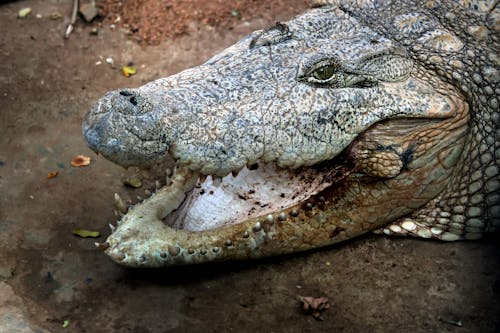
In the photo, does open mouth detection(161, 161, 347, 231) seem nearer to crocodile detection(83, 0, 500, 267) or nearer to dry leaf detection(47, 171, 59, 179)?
crocodile detection(83, 0, 500, 267)

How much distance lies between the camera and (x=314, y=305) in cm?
370

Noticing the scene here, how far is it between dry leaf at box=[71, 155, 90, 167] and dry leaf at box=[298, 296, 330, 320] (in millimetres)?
1734

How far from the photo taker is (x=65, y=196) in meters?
4.40

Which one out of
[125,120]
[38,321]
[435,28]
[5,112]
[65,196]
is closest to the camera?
[125,120]

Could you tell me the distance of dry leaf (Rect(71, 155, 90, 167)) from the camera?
465cm

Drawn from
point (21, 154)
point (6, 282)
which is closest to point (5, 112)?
point (21, 154)

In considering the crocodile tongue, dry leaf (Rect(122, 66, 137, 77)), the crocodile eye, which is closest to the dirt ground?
the crocodile tongue

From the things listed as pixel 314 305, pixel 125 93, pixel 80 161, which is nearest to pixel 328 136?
pixel 314 305

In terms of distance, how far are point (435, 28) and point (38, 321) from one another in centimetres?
255

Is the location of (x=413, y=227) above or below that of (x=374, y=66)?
below

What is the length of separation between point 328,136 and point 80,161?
181 centimetres

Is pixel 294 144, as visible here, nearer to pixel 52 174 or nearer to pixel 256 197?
pixel 256 197

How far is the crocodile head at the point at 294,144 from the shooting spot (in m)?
3.47

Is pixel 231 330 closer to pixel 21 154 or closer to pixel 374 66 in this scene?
pixel 374 66
